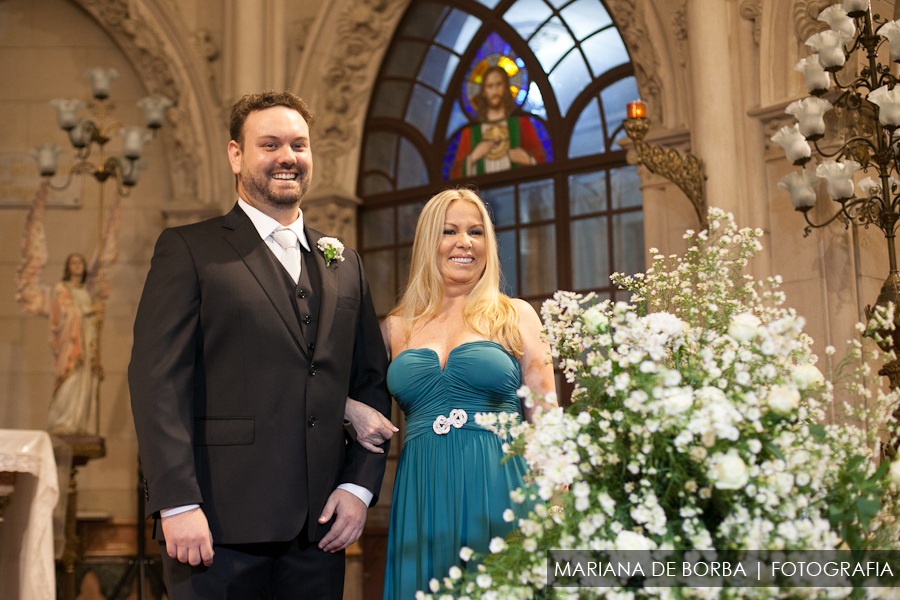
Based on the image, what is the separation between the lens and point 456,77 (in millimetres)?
7098

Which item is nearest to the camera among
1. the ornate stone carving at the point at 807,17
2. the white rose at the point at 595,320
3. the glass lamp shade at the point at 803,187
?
the white rose at the point at 595,320

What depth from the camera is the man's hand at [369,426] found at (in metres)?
2.45

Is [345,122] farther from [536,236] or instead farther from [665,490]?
[665,490]

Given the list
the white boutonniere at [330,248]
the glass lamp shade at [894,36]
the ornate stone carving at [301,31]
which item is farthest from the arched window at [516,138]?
the white boutonniere at [330,248]

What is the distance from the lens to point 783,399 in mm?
1550

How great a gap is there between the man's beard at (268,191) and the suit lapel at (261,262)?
93 mm

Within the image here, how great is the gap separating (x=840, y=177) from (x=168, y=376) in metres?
2.92

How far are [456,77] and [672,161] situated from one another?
278 cm

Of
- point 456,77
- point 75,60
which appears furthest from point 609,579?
point 75,60

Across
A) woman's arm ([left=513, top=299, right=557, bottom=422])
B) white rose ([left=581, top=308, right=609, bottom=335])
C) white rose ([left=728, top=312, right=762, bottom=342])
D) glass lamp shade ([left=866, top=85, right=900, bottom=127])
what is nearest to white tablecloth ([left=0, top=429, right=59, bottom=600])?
woman's arm ([left=513, top=299, right=557, bottom=422])

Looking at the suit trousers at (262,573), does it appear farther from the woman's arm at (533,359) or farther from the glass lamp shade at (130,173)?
the glass lamp shade at (130,173)

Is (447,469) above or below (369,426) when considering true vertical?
below

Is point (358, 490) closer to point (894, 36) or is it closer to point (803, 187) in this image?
point (803, 187)

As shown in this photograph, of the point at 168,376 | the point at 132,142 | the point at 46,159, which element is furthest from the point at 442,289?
the point at 46,159
